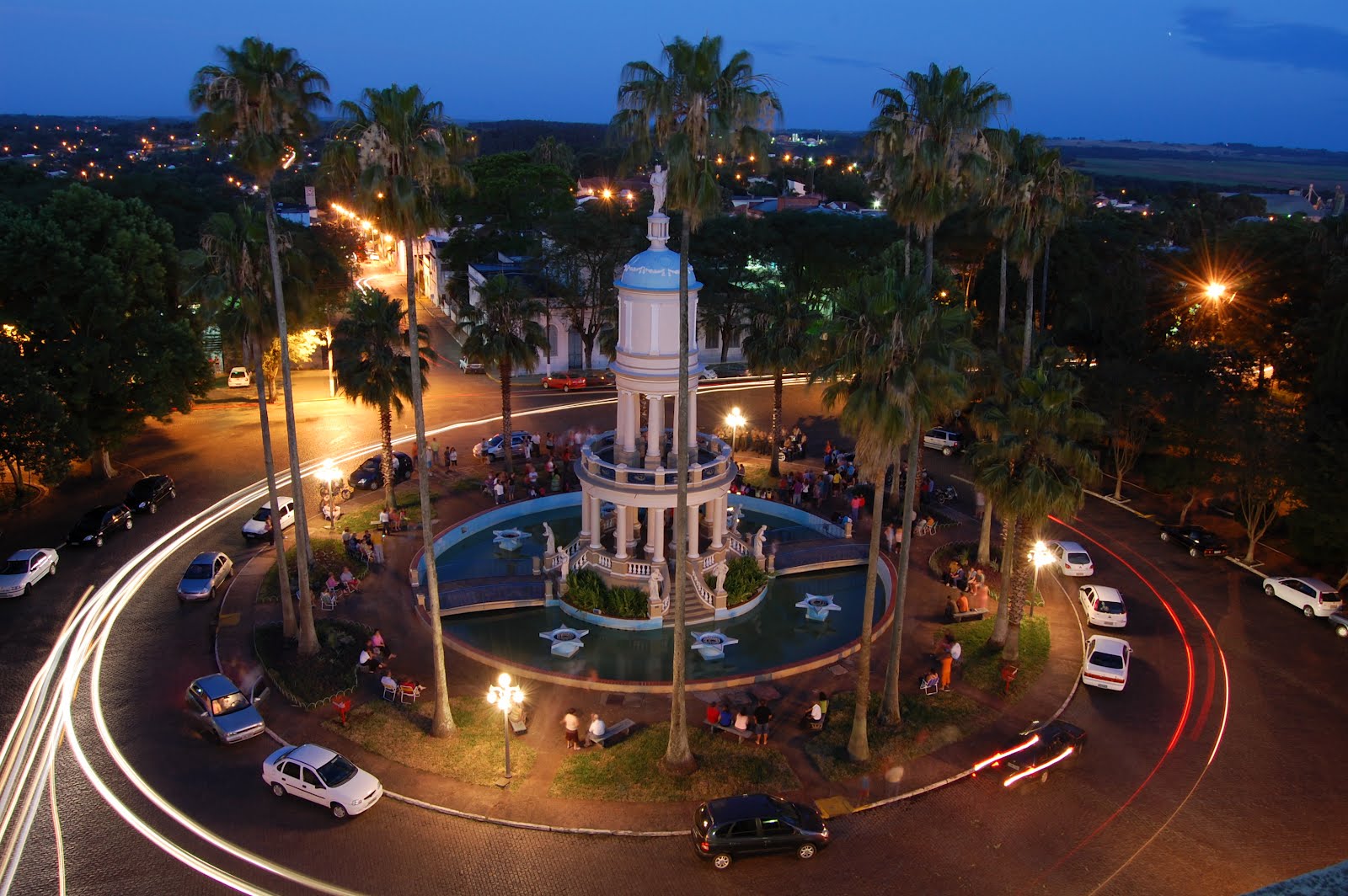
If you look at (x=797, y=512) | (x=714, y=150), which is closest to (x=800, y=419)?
(x=797, y=512)

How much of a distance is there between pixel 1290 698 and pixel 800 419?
3234 centimetres

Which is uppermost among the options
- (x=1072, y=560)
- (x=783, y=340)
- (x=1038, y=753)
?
(x=783, y=340)

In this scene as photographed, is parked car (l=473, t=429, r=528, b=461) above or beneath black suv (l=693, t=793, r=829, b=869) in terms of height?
above

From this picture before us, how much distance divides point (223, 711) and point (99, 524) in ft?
54.7

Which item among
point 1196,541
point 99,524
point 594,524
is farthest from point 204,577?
point 1196,541

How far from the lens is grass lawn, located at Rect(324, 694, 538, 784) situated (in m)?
24.1

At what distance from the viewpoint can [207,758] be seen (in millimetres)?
24125

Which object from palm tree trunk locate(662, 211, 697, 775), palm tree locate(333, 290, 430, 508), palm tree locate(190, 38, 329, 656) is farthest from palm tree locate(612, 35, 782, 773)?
palm tree locate(333, 290, 430, 508)

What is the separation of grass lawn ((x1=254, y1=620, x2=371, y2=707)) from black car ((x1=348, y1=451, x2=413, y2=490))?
43.7 ft

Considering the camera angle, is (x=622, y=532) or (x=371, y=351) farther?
(x=371, y=351)

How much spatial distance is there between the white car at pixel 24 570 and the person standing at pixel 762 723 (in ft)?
86.6

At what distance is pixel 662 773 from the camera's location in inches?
939

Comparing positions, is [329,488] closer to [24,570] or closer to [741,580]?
[24,570]

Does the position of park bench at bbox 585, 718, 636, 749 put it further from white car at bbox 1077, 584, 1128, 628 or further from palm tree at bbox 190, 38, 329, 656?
white car at bbox 1077, 584, 1128, 628
